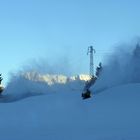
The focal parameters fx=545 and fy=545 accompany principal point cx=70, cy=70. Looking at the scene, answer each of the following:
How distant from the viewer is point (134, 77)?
29.6 m

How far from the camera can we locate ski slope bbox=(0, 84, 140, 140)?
15.9 meters

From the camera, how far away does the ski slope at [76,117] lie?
1588cm

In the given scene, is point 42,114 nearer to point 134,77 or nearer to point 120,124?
point 120,124

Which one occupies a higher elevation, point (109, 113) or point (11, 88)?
point (109, 113)

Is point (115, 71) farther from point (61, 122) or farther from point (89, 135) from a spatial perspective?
point (89, 135)

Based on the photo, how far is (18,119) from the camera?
19.9m

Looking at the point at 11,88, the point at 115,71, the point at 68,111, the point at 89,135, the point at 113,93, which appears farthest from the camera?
the point at 11,88

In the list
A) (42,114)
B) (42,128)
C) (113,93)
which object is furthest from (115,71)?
(42,128)

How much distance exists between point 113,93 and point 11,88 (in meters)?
18.2

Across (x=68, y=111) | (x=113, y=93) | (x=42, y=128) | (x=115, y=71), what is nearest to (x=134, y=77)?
(x=115, y=71)

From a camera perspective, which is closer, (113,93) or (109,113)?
(109,113)

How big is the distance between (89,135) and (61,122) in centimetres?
262

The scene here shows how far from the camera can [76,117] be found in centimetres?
1861

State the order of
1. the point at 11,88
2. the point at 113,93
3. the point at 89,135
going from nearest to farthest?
the point at 89,135, the point at 113,93, the point at 11,88
